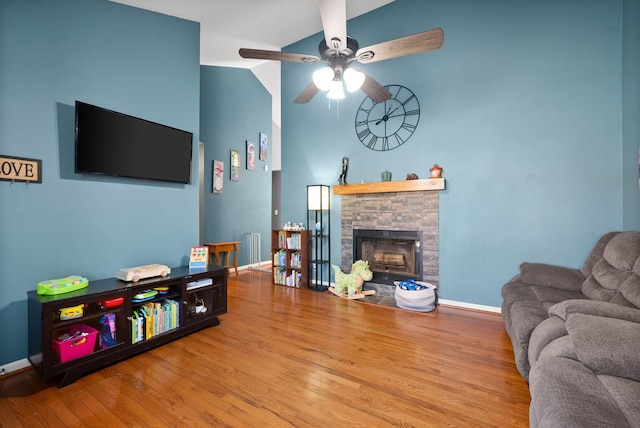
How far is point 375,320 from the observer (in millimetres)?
2824

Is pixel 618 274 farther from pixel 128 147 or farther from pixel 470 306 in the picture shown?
pixel 128 147

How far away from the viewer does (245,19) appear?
3658 mm

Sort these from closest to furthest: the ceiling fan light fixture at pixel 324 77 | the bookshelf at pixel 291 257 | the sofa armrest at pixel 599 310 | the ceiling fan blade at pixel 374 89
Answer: the sofa armrest at pixel 599 310
the ceiling fan light fixture at pixel 324 77
the ceiling fan blade at pixel 374 89
the bookshelf at pixel 291 257

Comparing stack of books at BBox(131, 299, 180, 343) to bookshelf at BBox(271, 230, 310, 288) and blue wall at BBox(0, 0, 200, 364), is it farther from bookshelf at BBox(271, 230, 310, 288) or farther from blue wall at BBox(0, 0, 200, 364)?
bookshelf at BBox(271, 230, 310, 288)

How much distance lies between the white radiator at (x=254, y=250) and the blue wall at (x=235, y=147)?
0.28ft

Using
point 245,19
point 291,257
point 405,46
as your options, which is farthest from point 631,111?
point 245,19

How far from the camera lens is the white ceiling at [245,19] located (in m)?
2.93

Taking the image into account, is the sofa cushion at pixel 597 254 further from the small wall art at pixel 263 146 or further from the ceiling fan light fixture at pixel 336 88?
the small wall art at pixel 263 146

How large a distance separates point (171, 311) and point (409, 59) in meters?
3.93

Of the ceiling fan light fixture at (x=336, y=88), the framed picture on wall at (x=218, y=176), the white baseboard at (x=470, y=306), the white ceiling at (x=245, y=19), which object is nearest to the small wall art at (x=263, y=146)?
the framed picture on wall at (x=218, y=176)

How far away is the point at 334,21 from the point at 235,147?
13.0 feet

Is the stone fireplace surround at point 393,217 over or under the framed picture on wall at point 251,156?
under

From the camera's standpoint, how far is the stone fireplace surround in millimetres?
3352

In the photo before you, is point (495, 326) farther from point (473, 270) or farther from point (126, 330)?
point (126, 330)
